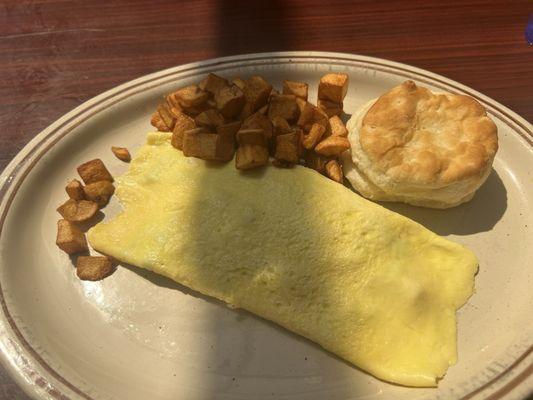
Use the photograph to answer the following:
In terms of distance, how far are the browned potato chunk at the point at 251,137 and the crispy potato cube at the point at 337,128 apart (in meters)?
0.29

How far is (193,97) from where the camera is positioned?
172cm

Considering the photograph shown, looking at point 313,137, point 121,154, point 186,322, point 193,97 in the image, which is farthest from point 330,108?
point 186,322

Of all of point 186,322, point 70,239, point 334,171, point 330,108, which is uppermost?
point 330,108

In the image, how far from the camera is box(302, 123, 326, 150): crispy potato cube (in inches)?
66.9

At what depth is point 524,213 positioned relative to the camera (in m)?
1.66

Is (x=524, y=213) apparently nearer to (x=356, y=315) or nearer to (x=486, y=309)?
(x=486, y=309)

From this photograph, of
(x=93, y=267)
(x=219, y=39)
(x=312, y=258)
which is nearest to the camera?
(x=312, y=258)

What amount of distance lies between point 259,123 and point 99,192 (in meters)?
0.67

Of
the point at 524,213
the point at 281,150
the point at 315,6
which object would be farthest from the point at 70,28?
the point at 524,213

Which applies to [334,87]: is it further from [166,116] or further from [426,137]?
[166,116]

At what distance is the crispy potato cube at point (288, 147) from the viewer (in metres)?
1.63

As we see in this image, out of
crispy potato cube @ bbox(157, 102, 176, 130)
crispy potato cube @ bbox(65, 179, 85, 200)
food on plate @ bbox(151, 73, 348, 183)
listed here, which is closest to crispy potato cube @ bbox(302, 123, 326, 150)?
food on plate @ bbox(151, 73, 348, 183)

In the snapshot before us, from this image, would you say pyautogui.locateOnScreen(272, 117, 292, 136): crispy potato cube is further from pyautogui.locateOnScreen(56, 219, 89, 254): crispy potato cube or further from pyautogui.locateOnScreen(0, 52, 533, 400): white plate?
pyautogui.locateOnScreen(56, 219, 89, 254): crispy potato cube

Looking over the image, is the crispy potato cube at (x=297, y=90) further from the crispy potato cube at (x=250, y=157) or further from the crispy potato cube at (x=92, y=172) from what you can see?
the crispy potato cube at (x=92, y=172)
